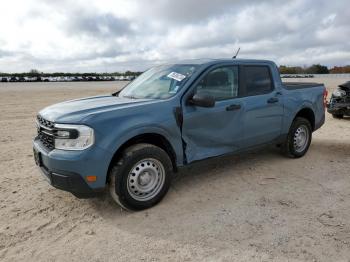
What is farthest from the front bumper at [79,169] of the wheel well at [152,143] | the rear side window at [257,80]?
the rear side window at [257,80]

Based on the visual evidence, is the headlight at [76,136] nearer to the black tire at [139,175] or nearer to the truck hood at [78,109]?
the truck hood at [78,109]

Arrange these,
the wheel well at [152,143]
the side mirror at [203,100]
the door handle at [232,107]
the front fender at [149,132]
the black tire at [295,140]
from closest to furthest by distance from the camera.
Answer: the front fender at [149,132]
the wheel well at [152,143]
the side mirror at [203,100]
the door handle at [232,107]
the black tire at [295,140]

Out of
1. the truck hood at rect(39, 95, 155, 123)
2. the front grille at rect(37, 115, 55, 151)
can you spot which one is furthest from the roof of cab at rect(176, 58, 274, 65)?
the front grille at rect(37, 115, 55, 151)

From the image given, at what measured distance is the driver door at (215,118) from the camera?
14.1ft

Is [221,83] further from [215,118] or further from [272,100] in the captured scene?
[272,100]

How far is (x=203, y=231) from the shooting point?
3486mm

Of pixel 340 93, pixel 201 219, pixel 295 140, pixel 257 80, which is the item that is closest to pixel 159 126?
pixel 201 219

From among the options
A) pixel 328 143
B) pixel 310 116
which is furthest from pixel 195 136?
pixel 328 143

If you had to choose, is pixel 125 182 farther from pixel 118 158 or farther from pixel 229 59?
pixel 229 59

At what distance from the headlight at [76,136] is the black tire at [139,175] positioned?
45 cm

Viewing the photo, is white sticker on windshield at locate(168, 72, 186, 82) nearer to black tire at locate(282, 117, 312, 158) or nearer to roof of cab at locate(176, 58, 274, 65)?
roof of cab at locate(176, 58, 274, 65)

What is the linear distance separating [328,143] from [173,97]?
177 inches

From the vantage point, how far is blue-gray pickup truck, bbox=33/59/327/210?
140 inches

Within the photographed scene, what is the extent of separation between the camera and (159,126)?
395 centimetres
